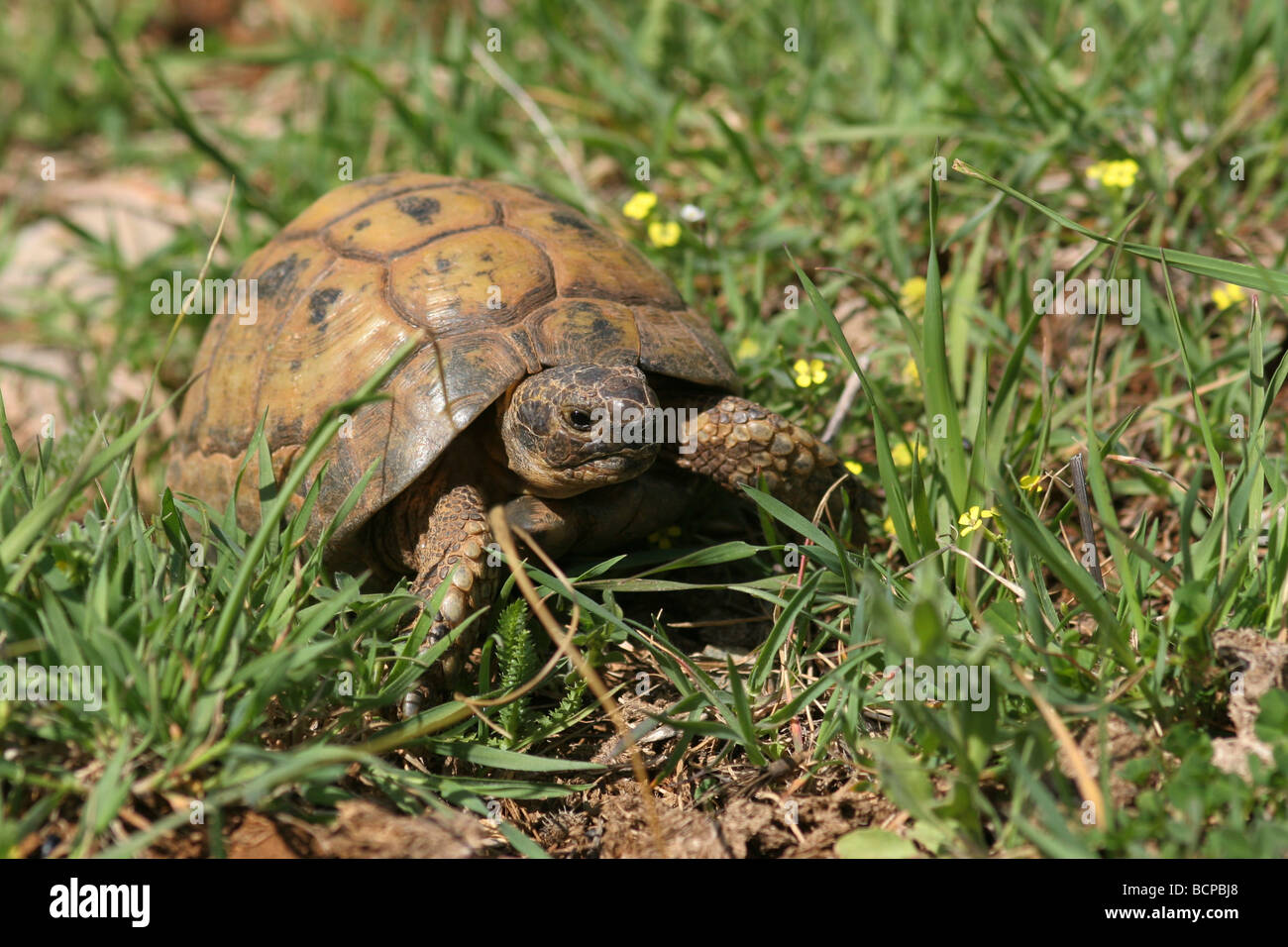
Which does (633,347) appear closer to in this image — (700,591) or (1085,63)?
(700,591)

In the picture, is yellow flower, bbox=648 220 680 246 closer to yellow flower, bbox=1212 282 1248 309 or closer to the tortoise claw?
yellow flower, bbox=1212 282 1248 309

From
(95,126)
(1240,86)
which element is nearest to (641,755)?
(1240,86)

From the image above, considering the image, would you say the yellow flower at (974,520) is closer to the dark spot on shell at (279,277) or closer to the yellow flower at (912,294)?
the yellow flower at (912,294)

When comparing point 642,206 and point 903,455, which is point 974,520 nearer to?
point 903,455

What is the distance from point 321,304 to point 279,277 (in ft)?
1.30

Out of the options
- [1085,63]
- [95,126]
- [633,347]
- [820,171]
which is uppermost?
[95,126]

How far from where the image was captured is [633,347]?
140 inches

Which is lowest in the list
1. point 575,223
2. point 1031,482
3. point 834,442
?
point 1031,482

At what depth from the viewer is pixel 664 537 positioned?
3750mm

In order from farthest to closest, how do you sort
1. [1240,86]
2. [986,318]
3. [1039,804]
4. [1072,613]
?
[1240,86], [986,318], [1072,613], [1039,804]

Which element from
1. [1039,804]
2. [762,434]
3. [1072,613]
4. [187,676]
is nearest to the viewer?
[1039,804]

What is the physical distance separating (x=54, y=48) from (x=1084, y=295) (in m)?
7.58

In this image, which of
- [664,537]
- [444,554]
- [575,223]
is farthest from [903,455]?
[444,554]

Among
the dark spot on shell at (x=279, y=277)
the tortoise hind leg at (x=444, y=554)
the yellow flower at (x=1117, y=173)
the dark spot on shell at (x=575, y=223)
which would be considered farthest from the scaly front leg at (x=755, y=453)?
the yellow flower at (x=1117, y=173)
